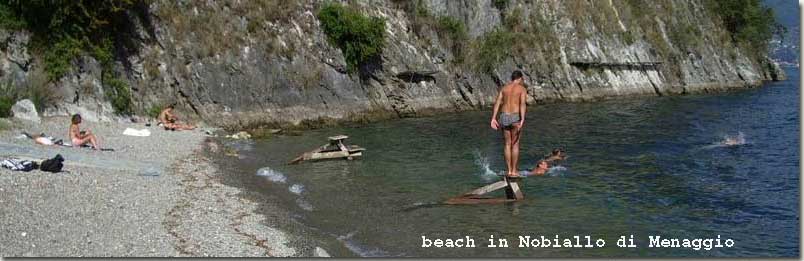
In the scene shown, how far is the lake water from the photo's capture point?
14.0 metres

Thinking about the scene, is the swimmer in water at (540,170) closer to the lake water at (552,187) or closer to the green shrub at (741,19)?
the lake water at (552,187)

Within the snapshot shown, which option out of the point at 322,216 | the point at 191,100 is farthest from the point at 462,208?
the point at 191,100

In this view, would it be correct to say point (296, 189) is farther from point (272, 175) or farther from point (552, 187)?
point (552, 187)

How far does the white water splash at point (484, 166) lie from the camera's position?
69.5 ft

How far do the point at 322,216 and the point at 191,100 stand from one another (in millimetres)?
20630

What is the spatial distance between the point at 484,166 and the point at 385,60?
2066 centimetres

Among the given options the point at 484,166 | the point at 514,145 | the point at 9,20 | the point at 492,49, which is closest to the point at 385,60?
the point at 492,49

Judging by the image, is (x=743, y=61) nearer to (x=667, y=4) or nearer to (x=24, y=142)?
(x=667, y=4)

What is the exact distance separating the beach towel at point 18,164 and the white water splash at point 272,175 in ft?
20.8

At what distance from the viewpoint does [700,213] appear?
1600cm

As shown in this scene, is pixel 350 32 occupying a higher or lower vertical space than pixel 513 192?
higher

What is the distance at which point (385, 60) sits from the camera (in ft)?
141

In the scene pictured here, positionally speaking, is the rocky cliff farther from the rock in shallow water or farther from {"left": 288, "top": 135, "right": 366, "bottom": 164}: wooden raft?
the rock in shallow water

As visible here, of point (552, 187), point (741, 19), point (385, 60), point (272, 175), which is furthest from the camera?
point (741, 19)
